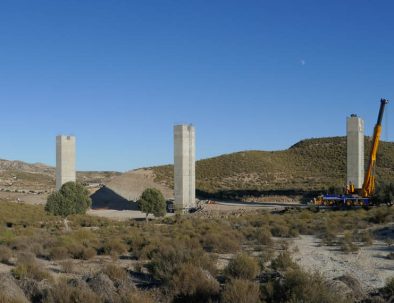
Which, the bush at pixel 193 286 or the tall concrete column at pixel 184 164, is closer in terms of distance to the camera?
the bush at pixel 193 286

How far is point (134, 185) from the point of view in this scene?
76250 millimetres

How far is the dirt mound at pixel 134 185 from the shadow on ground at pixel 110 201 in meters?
1.08

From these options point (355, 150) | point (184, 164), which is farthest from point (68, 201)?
point (355, 150)

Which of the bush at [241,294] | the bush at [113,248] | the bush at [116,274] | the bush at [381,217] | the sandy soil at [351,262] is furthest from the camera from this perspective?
the bush at [381,217]

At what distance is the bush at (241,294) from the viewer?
827 cm

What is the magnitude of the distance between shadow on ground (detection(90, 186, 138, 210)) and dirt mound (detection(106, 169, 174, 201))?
108 cm

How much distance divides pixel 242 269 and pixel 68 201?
25465mm

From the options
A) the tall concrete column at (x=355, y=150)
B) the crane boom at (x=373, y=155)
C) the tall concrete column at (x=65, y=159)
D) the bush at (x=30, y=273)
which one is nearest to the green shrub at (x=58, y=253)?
the bush at (x=30, y=273)

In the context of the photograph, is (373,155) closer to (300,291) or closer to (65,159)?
(65,159)

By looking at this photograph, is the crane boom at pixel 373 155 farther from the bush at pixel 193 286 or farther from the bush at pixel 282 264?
the bush at pixel 193 286

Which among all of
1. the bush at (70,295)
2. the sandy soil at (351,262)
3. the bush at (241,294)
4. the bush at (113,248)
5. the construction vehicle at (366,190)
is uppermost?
the construction vehicle at (366,190)

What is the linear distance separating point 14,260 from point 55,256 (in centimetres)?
123

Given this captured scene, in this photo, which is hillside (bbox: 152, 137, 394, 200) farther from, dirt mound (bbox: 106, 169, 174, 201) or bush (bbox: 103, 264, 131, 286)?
bush (bbox: 103, 264, 131, 286)

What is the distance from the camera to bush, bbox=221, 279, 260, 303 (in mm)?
8266
